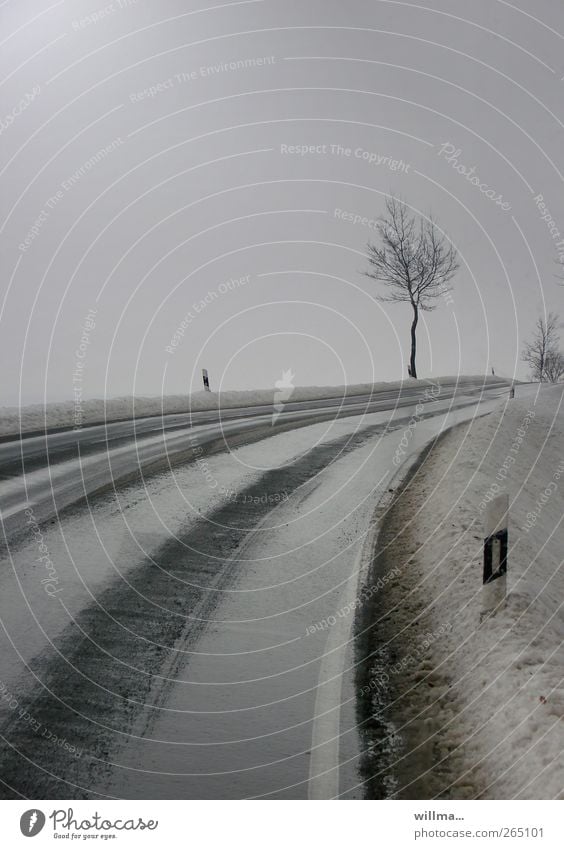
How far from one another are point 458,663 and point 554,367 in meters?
43.2

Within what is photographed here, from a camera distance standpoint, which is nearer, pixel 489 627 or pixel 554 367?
pixel 489 627

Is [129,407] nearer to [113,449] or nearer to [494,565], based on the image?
[113,449]

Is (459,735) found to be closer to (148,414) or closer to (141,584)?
(141,584)

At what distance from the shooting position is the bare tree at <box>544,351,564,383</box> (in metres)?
41.9

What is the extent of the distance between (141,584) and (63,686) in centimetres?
160

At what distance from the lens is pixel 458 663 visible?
191 inches

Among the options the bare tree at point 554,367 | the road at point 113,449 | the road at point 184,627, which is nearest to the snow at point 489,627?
the road at point 184,627

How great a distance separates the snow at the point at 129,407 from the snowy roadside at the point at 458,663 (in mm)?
9206

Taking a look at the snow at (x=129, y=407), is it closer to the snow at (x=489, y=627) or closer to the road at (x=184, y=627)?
the road at (x=184, y=627)

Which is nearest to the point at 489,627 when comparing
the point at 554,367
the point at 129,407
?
the point at 129,407

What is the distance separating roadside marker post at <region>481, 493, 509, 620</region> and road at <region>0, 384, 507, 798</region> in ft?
3.64

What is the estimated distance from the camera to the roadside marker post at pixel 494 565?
5.26m

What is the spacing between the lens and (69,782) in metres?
3.54

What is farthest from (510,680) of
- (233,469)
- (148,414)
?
(148,414)
